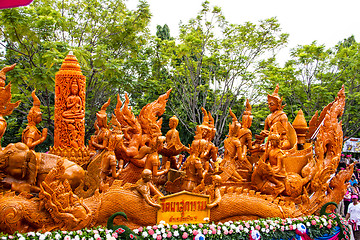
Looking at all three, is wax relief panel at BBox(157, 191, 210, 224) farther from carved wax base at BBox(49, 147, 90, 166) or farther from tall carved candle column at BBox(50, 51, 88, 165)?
tall carved candle column at BBox(50, 51, 88, 165)

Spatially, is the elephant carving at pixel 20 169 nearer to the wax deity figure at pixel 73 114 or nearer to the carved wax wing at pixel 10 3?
the wax deity figure at pixel 73 114

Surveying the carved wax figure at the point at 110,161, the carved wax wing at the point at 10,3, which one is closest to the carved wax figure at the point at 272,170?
the carved wax figure at the point at 110,161

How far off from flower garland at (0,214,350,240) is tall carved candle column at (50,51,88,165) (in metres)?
1.92

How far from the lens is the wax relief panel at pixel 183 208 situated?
447 centimetres

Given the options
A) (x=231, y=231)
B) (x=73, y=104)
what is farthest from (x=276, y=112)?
(x=73, y=104)

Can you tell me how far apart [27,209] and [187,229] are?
6.40 feet

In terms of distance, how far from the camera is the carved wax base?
5.56 meters

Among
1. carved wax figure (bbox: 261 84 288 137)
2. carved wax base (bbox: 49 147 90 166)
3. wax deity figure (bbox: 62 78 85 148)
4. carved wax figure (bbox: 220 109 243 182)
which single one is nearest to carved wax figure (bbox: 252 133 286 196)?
carved wax figure (bbox: 220 109 243 182)

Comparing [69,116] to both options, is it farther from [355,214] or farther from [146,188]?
[355,214]

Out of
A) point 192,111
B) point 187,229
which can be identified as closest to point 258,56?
point 192,111

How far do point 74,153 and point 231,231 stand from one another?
2.82 m

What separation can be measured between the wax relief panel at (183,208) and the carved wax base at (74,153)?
1729 mm

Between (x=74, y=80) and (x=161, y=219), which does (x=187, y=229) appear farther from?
(x=74, y=80)

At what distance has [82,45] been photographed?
10.0 m
